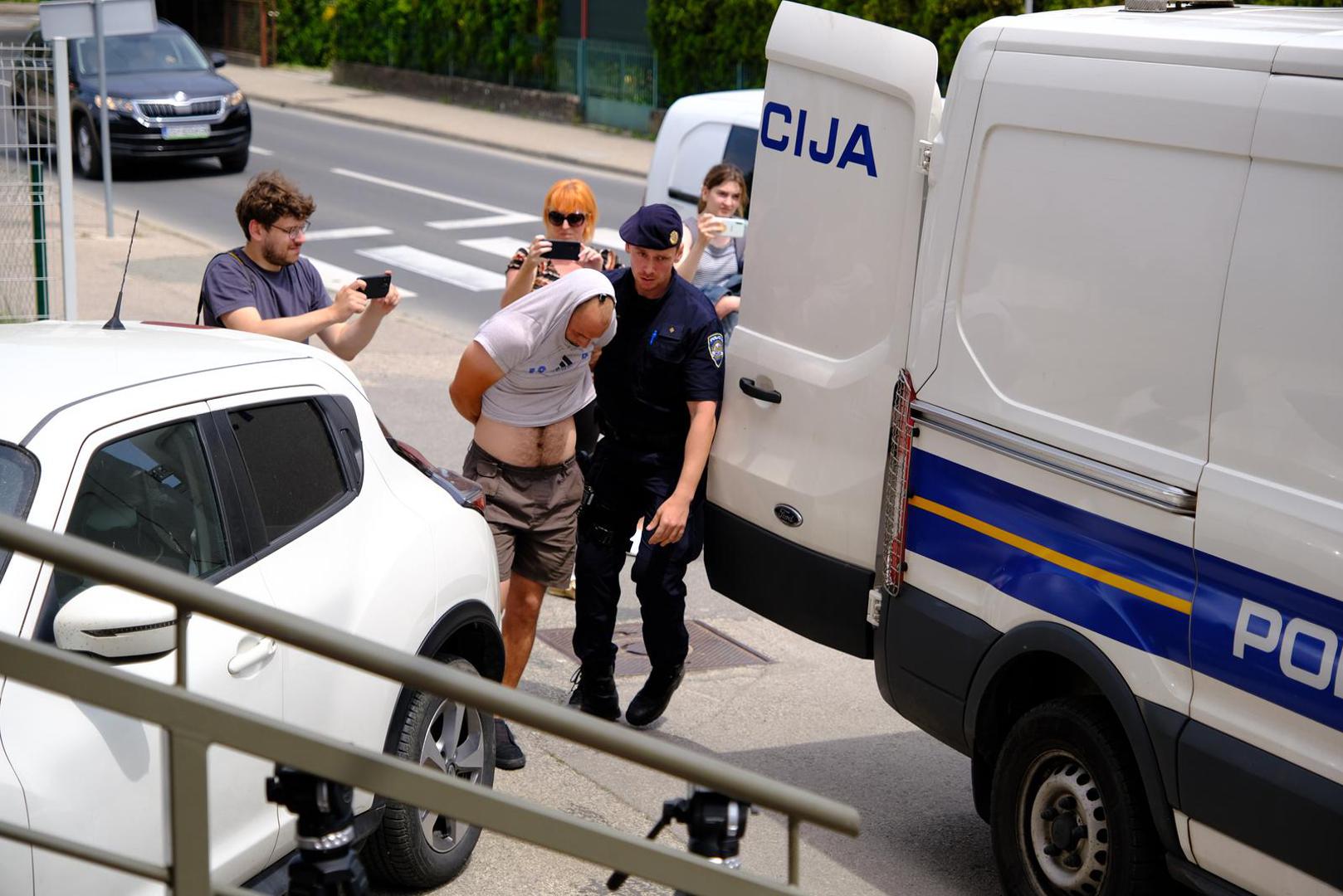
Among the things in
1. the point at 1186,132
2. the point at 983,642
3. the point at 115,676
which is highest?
the point at 1186,132

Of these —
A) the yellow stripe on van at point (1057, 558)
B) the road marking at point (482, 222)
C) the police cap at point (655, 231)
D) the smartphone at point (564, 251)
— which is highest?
the police cap at point (655, 231)

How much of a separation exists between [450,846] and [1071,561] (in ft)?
6.23

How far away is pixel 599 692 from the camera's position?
5816mm

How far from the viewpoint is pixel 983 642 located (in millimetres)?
4363

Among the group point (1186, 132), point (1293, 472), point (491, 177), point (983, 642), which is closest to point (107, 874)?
point (983, 642)

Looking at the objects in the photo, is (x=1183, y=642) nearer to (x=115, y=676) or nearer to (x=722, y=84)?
(x=115, y=676)

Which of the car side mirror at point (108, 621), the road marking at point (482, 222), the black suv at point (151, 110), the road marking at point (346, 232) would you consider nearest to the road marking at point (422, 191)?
the road marking at point (482, 222)

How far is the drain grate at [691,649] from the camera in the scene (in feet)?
21.4

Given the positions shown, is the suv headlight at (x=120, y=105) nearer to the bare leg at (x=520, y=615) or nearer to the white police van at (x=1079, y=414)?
the bare leg at (x=520, y=615)

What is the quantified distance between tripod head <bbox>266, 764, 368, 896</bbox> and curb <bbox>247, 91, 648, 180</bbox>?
66.6 feet

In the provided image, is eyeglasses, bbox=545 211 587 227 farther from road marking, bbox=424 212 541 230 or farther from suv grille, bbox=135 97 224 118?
suv grille, bbox=135 97 224 118

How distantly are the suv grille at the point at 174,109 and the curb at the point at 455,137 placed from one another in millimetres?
5817

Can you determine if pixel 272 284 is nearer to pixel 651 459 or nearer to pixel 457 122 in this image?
pixel 651 459

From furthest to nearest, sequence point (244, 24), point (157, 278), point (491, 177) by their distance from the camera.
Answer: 1. point (244, 24)
2. point (491, 177)
3. point (157, 278)
